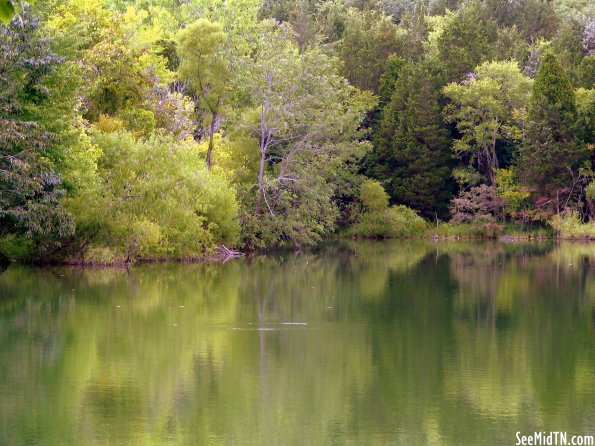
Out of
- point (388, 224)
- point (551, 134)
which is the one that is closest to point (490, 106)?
point (551, 134)

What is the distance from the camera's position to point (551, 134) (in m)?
55.0

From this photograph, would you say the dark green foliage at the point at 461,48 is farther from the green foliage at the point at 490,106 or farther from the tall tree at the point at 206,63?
the tall tree at the point at 206,63

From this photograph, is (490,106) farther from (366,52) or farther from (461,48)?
(366,52)

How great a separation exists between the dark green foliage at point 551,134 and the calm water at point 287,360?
26.6m

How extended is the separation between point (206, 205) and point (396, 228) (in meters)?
22.3

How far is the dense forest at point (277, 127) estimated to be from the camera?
29.2 metres

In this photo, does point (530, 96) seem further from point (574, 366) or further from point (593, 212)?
point (574, 366)

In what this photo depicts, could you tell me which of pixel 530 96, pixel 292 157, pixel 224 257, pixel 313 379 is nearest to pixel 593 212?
pixel 530 96

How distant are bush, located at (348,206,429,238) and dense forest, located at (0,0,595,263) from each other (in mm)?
97

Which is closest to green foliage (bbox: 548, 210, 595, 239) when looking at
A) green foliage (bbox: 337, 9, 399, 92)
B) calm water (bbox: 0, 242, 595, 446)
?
green foliage (bbox: 337, 9, 399, 92)

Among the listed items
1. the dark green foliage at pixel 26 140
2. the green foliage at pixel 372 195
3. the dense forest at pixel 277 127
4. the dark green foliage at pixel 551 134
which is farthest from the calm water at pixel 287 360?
the dark green foliage at pixel 551 134

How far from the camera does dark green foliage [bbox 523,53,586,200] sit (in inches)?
2172

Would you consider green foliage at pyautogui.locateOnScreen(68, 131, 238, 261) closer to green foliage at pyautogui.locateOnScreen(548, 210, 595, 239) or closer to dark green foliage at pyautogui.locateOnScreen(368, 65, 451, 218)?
dark green foliage at pyautogui.locateOnScreen(368, 65, 451, 218)

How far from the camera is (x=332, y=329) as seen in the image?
19.3 metres
